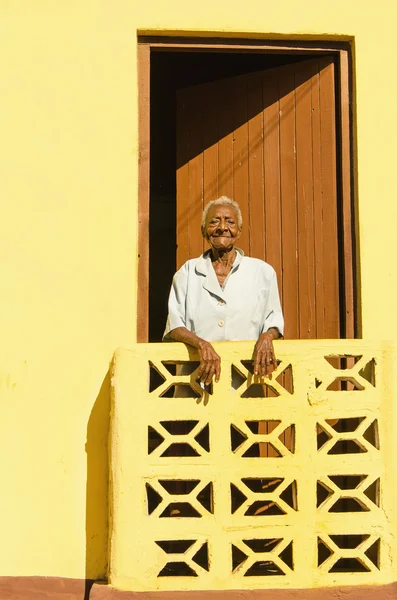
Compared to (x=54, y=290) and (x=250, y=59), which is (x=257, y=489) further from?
(x=250, y=59)

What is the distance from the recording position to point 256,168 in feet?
17.1

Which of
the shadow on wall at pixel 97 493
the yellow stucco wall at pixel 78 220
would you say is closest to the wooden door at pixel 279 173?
the yellow stucco wall at pixel 78 220

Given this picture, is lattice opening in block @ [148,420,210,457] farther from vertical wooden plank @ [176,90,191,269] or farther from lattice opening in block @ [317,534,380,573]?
vertical wooden plank @ [176,90,191,269]

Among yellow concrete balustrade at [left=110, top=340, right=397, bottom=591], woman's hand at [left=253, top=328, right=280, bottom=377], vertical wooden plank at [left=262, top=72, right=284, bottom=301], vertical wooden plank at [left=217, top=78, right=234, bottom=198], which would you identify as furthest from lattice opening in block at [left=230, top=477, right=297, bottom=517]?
vertical wooden plank at [left=217, top=78, right=234, bottom=198]

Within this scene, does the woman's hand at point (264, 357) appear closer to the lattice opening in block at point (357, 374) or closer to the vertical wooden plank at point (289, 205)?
the lattice opening in block at point (357, 374)

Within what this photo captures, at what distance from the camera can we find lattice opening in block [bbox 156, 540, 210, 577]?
13.1 ft

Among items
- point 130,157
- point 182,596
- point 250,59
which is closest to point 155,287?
point 250,59

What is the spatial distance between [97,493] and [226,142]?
247 centimetres

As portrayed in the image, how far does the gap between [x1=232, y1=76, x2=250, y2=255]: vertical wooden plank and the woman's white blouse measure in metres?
0.94

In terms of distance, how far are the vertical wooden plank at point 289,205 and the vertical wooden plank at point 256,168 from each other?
5.7 inches

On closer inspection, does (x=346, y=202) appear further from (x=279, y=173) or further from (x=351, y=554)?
(x=351, y=554)

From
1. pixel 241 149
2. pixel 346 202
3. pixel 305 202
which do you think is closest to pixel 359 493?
pixel 346 202

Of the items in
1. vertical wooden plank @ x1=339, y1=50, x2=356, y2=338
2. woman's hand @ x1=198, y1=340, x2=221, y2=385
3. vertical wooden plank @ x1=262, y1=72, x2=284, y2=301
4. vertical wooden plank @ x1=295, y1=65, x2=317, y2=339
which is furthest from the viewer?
vertical wooden plank @ x1=262, y1=72, x2=284, y2=301

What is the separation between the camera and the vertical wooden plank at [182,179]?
17.6 feet
